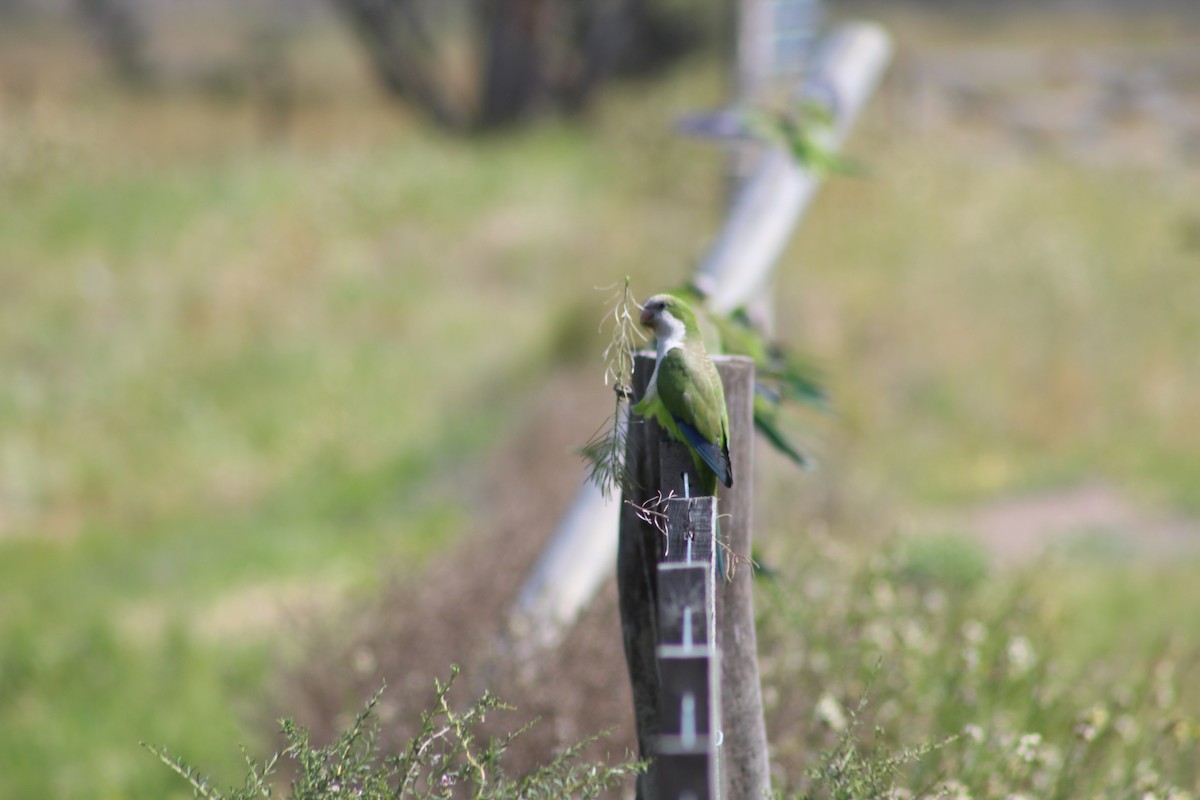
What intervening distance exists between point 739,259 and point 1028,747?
202cm

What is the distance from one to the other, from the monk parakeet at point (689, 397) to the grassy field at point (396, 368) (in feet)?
8.55

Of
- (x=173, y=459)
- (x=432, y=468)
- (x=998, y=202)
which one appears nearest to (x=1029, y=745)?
(x=432, y=468)

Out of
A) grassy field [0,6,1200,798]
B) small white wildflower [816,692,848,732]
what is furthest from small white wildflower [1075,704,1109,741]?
grassy field [0,6,1200,798]

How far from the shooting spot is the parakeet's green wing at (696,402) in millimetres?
1684

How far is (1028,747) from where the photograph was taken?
243 centimetres

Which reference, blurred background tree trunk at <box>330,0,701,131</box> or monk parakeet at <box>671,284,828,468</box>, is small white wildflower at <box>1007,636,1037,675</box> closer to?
monk parakeet at <box>671,284,828,468</box>

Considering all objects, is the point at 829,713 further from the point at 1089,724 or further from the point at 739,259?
the point at 739,259

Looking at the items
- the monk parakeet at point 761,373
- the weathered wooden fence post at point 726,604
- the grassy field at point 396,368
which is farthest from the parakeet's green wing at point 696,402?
the grassy field at point 396,368

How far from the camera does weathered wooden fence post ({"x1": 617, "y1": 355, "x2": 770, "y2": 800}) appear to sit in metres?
1.91

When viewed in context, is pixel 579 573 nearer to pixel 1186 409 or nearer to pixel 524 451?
pixel 524 451

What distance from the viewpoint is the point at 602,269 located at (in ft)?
31.2

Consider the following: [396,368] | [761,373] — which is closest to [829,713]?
[761,373]

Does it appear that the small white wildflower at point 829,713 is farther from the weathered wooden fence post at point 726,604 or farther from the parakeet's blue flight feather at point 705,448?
the parakeet's blue flight feather at point 705,448

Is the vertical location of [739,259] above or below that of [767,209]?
below
